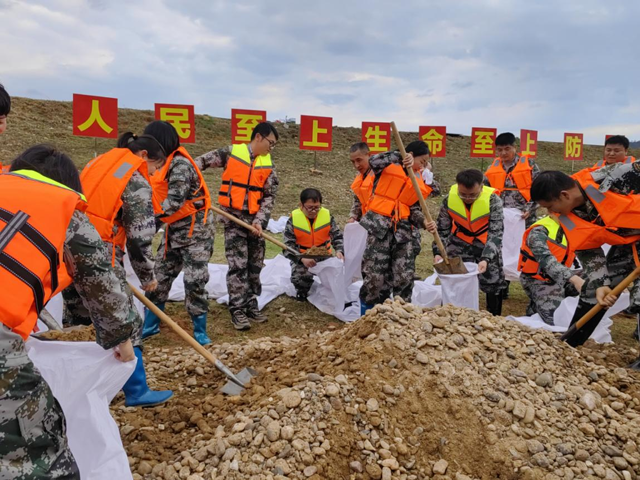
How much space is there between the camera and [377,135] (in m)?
13.4

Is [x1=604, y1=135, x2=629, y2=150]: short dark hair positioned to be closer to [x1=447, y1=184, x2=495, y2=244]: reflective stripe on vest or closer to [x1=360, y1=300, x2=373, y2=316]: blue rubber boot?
[x1=447, y1=184, x2=495, y2=244]: reflective stripe on vest

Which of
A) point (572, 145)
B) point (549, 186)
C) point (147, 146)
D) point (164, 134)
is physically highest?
point (572, 145)

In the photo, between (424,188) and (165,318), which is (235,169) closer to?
(424,188)

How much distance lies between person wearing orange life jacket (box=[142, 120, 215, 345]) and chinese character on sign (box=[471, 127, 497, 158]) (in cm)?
1190

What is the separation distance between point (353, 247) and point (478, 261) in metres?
1.26

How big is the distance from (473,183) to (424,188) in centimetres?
45

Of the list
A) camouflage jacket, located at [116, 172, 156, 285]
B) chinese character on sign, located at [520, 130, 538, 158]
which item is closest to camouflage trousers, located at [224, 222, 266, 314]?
camouflage jacket, located at [116, 172, 156, 285]

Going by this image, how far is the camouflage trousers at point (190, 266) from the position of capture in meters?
3.83

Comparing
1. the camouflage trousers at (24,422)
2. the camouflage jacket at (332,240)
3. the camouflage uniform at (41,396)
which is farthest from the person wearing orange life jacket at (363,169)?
the camouflage trousers at (24,422)

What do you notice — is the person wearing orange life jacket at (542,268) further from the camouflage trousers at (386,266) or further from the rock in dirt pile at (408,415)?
the rock in dirt pile at (408,415)

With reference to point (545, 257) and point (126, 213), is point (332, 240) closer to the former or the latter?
Answer: point (545, 257)

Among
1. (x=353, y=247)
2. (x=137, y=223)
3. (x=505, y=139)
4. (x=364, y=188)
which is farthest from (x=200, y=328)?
(x=505, y=139)

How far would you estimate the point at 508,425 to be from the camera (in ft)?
7.36

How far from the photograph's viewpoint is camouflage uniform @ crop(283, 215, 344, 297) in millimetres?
5270
